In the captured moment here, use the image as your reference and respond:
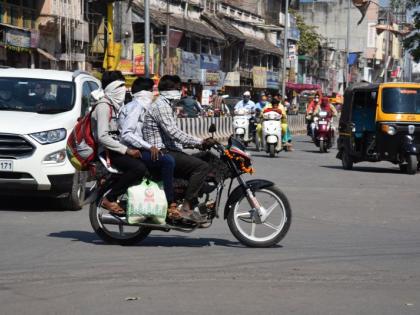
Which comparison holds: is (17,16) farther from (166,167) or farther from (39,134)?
(166,167)

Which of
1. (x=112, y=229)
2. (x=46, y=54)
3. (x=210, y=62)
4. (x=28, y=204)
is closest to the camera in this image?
(x=112, y=229)

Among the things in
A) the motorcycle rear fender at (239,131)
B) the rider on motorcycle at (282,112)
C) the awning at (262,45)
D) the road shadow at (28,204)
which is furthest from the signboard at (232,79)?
the road shadow at (28,204)

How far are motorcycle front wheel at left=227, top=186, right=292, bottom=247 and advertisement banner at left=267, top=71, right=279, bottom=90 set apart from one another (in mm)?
66554

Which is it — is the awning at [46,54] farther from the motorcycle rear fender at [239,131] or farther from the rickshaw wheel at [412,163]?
the rickshaw wheel at [412,163]

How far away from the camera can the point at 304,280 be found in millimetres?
7613

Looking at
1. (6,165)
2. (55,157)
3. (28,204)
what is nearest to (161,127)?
(55,157)

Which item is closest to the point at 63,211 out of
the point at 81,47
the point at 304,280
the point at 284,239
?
the point at 284,239

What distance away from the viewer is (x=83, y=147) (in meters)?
9.27

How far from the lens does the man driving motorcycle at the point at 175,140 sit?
356 inches

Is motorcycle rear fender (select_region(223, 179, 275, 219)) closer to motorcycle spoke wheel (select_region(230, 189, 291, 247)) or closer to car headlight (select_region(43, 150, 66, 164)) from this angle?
motorcycle spoke wheel (select_region(230, 189, 291, 247))

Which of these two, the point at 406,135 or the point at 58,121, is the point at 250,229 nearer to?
the point at 58,121

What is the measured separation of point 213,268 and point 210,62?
52893mm

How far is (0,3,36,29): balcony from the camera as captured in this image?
34500 mm

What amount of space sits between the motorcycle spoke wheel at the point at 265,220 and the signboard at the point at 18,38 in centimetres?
2554
